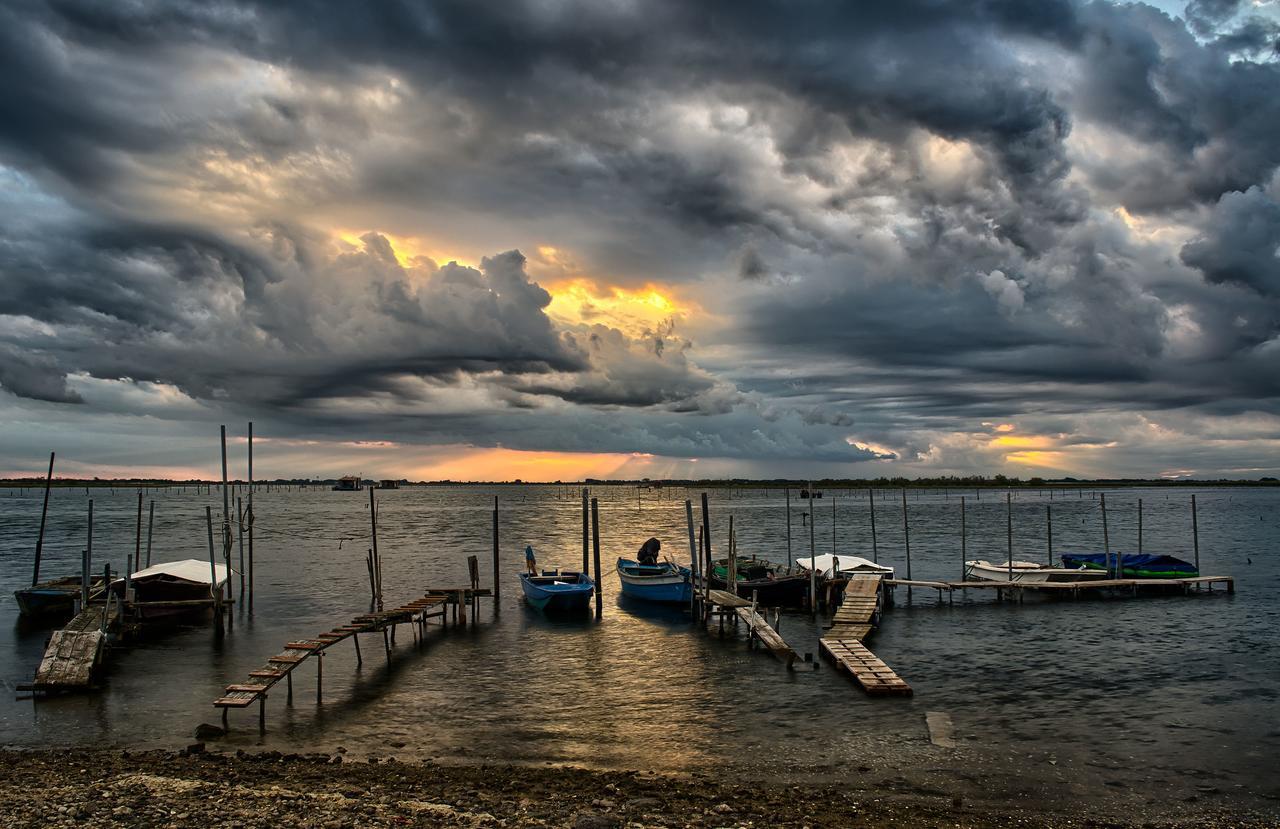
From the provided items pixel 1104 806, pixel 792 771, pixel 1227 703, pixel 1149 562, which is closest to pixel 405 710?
pixel 792 771

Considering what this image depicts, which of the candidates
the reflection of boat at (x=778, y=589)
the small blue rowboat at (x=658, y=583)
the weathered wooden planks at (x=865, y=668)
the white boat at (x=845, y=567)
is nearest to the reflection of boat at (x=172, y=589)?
the small blue rowboat at (x=658, y=583)

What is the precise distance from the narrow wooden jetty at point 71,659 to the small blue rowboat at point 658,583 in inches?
801

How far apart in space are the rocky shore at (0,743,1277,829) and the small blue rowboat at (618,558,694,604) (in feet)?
70.9

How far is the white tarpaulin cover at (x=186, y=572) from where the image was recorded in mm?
33094

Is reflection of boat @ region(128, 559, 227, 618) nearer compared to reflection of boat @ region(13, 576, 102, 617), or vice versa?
reflection of boat @ region(128, 559, 227, 618)

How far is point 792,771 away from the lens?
1464 cm

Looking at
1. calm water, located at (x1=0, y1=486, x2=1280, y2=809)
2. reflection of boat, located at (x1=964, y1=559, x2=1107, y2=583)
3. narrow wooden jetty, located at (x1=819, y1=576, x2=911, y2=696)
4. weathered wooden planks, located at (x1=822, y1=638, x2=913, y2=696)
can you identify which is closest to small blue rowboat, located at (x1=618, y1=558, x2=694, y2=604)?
calm water, located at (x1=0, y1=486, x2=1280, y2=809)

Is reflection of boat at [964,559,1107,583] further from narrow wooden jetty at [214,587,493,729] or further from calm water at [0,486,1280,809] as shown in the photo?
narrow wooden jetty at [214,587,493,729]

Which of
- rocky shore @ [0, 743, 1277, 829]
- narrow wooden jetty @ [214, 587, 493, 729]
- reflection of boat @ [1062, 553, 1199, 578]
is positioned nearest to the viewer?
rocky shore @ [0, 743, 1277, 829]

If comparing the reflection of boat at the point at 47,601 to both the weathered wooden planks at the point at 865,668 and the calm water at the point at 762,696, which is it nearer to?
the calm water at the point at 762,696

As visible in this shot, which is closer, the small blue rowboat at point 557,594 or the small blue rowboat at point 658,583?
the small blue rowboat at point 557,594

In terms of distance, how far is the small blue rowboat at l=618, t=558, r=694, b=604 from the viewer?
3594 centimetres

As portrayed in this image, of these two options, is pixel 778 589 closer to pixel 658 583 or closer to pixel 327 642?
pixel 658 583

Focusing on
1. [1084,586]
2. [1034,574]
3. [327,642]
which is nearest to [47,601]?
[327,642]
